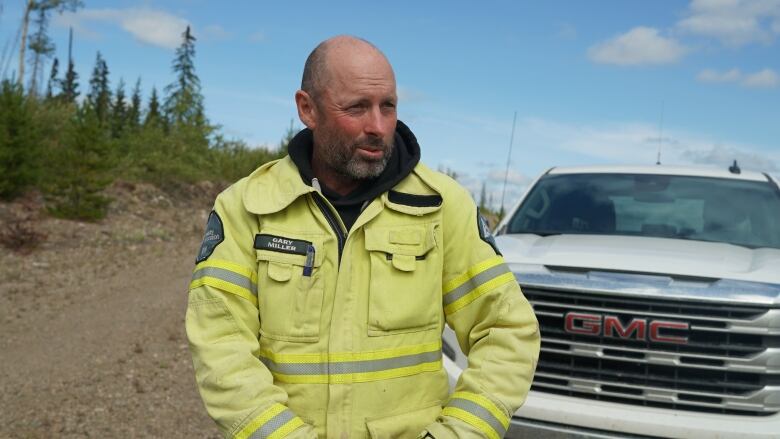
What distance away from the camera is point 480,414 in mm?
2035

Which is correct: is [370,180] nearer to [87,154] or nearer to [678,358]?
[678,358]

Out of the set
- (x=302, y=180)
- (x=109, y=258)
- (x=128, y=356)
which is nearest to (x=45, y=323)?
(x=128, y=356)

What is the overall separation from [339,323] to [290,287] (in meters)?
0.17

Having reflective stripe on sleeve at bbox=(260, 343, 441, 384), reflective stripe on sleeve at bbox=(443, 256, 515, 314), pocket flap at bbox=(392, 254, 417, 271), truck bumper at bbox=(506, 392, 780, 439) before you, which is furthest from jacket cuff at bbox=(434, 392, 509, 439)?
truck bumper at bbox=(506, 392, 780, 439)

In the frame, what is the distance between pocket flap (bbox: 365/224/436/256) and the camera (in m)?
2.06

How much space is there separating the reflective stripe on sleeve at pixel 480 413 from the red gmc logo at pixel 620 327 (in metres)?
1.73

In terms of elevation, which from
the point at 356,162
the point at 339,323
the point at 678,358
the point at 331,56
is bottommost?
the point at 678,358

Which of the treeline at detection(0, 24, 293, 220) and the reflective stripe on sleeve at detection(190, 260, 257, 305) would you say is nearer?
the reflective stripe on sleeve at detection(190, 260, 257, 305)

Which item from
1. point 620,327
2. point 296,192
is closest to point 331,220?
point 296,192

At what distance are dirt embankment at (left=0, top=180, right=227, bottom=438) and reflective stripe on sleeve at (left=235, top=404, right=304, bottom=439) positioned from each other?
325 centimetres

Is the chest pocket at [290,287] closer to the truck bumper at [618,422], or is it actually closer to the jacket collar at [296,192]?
the jacket collar at [296,192]

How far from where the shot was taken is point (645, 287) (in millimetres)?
3529

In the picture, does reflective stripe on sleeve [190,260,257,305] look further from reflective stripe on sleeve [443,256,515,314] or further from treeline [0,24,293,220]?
treeline [0,24,293,220]

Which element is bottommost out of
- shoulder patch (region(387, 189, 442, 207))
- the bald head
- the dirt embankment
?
the dirt embankment
